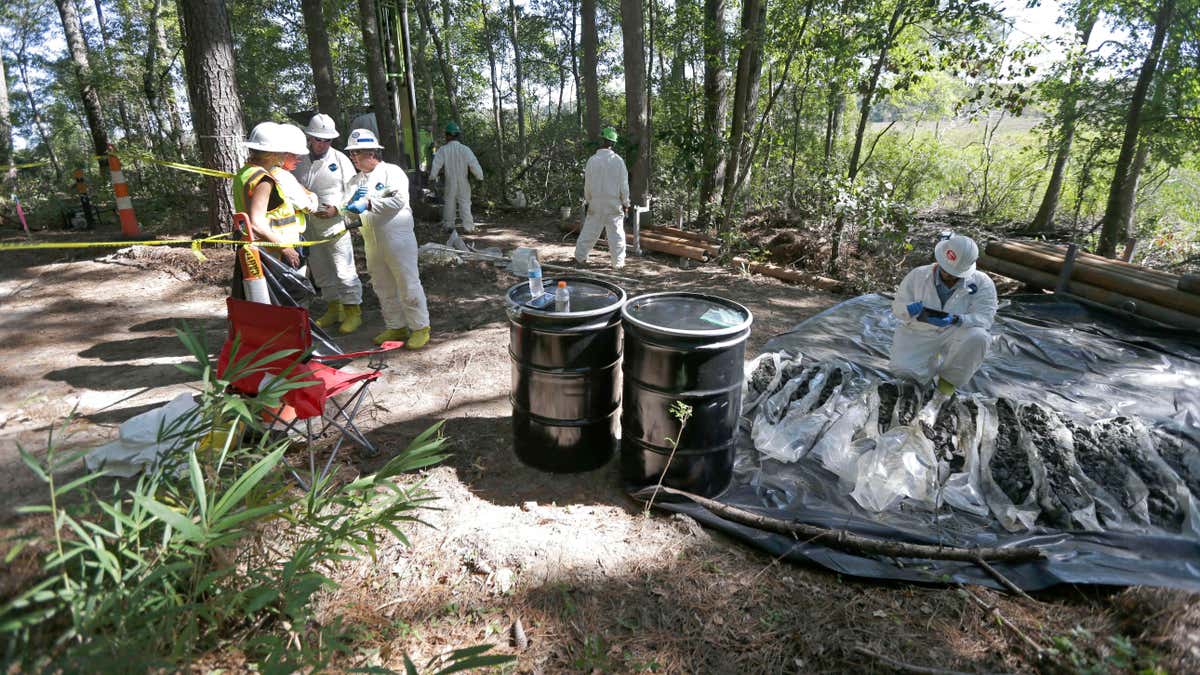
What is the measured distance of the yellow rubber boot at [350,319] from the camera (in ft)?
18.6

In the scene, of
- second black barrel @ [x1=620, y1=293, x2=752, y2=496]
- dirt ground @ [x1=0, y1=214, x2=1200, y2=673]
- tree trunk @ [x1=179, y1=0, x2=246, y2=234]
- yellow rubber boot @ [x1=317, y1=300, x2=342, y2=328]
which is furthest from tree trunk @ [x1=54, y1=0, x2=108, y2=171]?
second black barrel @ [x1=620, y1=293, x2=752, y2=496]

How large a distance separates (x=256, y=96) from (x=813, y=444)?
27.2 metres

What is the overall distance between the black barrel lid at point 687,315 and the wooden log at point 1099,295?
515cm

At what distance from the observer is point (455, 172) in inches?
379

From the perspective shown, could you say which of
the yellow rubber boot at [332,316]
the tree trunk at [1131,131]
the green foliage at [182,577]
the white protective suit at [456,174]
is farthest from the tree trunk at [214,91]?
the tree trunk at [1131,131]

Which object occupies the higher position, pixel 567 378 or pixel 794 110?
pixel 794 110

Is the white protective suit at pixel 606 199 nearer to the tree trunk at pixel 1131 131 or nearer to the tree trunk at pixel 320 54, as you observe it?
the tree trunk at pixel 320 54

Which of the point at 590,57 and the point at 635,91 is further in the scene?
the point at 590,57

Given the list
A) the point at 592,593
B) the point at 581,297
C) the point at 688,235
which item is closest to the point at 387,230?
the point at 581,297

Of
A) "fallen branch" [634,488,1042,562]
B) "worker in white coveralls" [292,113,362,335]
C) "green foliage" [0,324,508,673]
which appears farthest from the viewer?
"worker in white coveralls" [292,113,362,335]

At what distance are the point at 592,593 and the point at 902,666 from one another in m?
1.26

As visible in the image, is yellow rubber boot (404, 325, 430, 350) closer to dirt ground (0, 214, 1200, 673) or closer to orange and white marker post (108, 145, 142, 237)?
dirt ground (0, 214, 1200, 673)

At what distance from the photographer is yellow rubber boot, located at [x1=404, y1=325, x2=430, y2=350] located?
5309 mm

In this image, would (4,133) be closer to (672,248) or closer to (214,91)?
(214,91)
